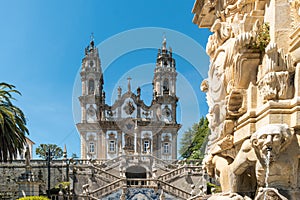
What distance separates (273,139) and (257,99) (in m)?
0.86

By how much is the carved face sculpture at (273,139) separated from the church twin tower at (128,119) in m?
49.9

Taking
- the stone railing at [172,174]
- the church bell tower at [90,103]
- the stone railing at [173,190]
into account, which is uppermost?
the church bell tower at [90,103]

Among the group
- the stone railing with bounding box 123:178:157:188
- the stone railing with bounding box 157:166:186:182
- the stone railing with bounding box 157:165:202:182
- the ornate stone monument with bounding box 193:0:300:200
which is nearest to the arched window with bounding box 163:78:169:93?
the stone railing with bounding box 157:165:202:182

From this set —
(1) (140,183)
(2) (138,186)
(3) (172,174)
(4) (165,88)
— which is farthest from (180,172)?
(4) (165,88)

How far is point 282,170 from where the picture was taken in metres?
4.56

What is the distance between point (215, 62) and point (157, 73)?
5294cm

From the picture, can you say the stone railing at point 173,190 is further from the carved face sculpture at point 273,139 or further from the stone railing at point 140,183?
the carved face sculpture at point 273,139

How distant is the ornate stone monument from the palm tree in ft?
56.8

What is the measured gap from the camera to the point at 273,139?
4.37 metres

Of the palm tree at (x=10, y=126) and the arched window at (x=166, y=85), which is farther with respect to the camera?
the arched window at (x=166, y=85)

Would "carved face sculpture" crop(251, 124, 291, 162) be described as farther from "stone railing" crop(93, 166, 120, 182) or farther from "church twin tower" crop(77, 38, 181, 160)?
"church twin tower" crop(77, 38, 181, 160)

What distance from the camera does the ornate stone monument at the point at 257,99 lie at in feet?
14.9

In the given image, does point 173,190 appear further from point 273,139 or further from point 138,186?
point 273,139

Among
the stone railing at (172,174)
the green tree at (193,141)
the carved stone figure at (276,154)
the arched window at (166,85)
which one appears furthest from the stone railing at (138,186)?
the carved stone figure at (276,154)
